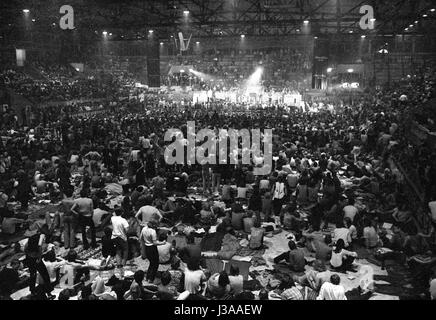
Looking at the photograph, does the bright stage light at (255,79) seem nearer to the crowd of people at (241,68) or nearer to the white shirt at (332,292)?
the crowd of people at (241,68)

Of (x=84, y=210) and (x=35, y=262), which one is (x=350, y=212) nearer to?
(x=84, y=210)

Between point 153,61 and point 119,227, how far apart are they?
26906 mm

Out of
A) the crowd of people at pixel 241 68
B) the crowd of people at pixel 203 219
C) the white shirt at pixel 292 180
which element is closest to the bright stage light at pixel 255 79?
the crowd of people at pixel 241 68

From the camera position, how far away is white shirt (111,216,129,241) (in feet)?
26.7

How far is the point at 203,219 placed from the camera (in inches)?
420

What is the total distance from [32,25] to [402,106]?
32.5m

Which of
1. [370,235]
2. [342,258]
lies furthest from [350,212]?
[342,258]

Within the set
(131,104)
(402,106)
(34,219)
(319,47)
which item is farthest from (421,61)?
(34,219)

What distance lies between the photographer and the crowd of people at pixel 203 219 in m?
7.17

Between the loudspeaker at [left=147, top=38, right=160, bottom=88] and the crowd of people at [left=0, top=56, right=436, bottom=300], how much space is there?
1595 cm

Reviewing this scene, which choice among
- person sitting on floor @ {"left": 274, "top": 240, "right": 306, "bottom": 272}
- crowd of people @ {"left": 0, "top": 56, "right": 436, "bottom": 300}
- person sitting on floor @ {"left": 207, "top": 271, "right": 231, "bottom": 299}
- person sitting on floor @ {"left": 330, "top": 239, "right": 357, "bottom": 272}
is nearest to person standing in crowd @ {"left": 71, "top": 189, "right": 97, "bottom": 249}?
crowd of people @ {"left": 0, "top": 56, "right": 436, "bottom": 300}

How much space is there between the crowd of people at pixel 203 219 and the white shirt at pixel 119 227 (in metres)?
0.03

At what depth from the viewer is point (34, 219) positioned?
1116cm
